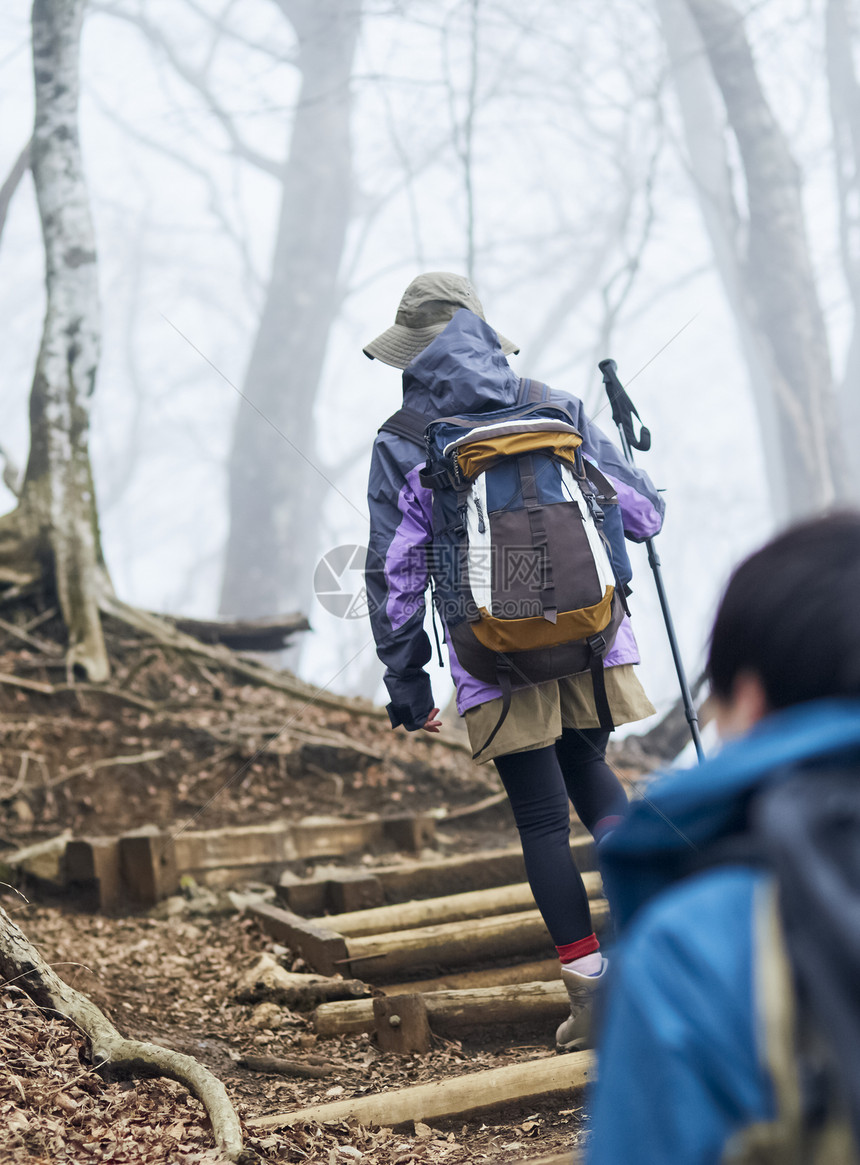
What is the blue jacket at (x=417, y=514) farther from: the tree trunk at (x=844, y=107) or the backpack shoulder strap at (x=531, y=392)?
the tree trunk at (x=844, y=107)

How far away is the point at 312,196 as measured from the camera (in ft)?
67.4

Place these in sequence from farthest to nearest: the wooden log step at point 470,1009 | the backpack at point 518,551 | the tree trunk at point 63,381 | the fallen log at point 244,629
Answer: the fallen log at point 244,629 → the tree trunk at point 63,381 → the wooden log step at point 470,1009 → the backpack at point 518,551

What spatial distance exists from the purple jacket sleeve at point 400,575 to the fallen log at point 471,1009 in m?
1.11

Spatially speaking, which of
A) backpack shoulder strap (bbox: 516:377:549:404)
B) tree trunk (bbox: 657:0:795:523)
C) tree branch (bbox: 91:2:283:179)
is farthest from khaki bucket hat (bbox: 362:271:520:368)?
tree trunk (bbox: 657:0:795:523)

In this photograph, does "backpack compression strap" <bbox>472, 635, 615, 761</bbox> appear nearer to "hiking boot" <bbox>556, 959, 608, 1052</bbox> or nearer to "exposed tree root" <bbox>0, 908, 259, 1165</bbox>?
"hiking boot" <bbox>556, 959, 608, 1052</bbox>

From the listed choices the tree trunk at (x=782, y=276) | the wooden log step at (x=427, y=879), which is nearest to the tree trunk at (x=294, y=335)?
the tree trunk at (x=782, y=276)

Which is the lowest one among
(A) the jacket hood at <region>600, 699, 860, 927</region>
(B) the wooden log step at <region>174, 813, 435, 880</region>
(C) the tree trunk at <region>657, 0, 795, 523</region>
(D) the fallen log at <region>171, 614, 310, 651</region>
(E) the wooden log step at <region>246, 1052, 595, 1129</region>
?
(E) the wooden log step at <region>246, 1052, 595, 1129</region>

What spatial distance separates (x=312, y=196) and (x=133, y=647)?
16148 millimetres

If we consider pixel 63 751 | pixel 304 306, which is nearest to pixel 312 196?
pixel 304 306

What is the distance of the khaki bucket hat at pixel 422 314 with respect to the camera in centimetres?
326

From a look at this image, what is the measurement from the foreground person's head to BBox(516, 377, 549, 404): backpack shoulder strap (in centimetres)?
201

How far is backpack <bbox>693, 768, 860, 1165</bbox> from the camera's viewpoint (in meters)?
0.82

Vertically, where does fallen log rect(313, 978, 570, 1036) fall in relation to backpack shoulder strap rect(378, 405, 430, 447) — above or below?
below

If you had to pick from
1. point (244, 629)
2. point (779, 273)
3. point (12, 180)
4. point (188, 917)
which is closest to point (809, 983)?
point (188, 917)
